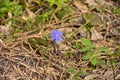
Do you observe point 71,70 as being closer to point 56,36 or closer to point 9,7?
point 56,36

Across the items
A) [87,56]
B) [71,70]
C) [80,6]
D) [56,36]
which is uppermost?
[80,6]

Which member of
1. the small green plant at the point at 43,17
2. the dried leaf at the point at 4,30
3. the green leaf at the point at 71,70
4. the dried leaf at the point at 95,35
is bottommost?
the green leaf at the point at 71,70

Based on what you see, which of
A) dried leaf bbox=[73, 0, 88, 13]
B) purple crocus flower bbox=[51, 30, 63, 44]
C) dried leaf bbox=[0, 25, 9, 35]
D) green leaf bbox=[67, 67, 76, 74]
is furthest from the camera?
dried leaf bbox=[73, 0, 88, 13]

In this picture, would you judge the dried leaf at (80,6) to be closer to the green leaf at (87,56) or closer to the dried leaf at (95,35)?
the dried leaf at (95,35)

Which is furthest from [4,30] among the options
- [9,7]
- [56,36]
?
[56,36]

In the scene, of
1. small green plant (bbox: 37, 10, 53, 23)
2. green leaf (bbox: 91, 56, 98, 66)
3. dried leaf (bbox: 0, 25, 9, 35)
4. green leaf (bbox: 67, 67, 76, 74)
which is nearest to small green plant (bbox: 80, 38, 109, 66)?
green leaf (bbox: 91, 56, 98, 66)

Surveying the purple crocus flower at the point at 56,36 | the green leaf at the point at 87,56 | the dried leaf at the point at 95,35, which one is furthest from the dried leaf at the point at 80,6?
the green leaf at the point at 87,56

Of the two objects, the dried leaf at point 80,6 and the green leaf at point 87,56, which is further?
the dried leaf at point 80,6

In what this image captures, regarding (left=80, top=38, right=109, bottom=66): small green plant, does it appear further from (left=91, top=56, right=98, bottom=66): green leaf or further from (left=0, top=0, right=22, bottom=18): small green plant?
(left=0, top=0, right=22, bottom=18): small green plant

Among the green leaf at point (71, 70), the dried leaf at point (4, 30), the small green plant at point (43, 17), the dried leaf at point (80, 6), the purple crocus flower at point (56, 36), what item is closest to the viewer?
the green leaf at point (71, 70)

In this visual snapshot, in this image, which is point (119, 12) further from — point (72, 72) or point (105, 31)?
point (72, 72)

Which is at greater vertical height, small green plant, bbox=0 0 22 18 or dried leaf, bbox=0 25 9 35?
small green plant, bbox=0 0 22 18
